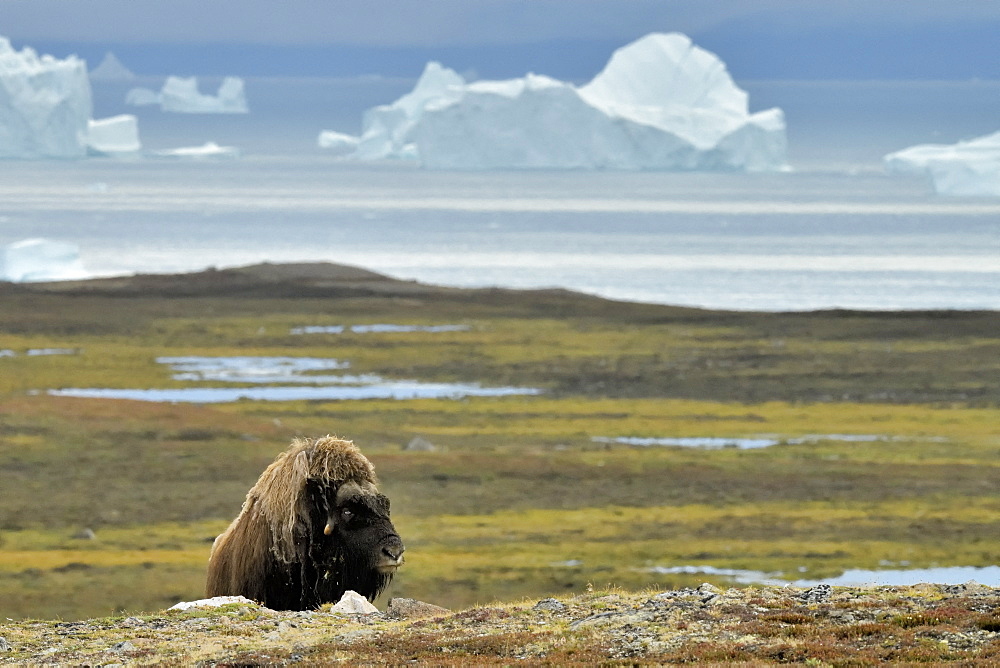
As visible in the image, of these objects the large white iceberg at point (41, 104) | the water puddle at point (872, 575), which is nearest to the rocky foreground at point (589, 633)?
the water puddle at point (872, 575)

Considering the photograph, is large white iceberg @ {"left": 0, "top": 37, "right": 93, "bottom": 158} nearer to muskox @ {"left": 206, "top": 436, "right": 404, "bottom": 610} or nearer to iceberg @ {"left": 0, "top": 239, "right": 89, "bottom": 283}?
iceberg @ {"left": 0, "top": 239, "right": 89, "bottom": 283}

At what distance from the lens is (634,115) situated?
160 metres

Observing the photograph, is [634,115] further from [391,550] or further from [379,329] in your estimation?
[391,550]

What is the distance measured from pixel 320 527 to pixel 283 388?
36.5 metres

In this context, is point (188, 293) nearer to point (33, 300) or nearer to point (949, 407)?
point (33, 300)

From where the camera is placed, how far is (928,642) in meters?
11.1

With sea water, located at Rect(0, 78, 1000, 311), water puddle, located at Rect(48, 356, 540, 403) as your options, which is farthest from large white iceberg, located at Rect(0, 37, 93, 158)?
water puddle, located at Rect(48, 356, 540, 403)

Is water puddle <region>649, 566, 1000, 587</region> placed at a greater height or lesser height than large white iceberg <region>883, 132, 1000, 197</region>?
lesser

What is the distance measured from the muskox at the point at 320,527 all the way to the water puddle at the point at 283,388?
33.4 m

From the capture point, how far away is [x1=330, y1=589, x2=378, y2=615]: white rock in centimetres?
1354

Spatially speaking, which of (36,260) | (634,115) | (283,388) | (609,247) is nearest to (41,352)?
(283,388)

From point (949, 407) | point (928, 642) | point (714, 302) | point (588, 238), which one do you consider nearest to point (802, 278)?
point (714, 302)

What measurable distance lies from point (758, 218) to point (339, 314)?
118 meters

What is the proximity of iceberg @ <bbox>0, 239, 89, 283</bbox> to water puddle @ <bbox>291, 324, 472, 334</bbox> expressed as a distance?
3584cm
